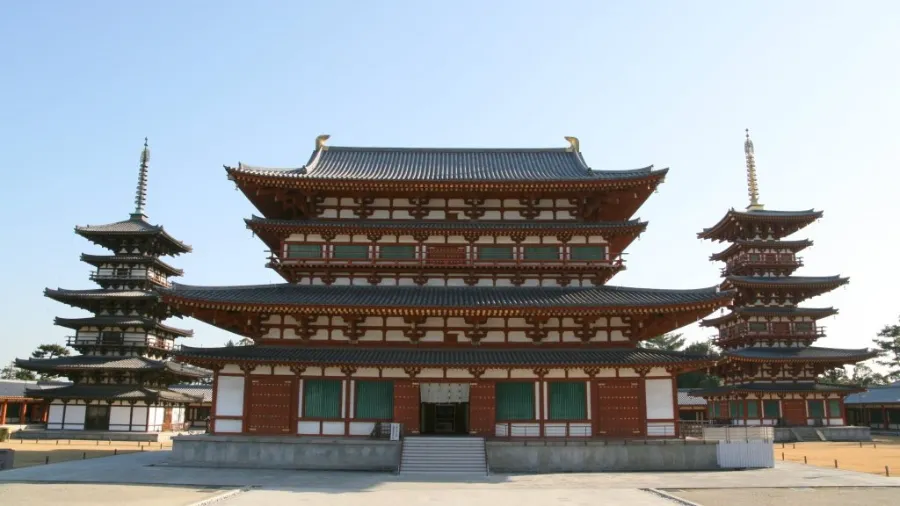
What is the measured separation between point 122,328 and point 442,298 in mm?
36788

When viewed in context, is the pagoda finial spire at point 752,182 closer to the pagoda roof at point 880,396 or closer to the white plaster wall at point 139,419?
the pagoda roof at point 880,396

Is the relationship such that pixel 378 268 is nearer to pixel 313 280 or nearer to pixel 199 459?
pixel 313 280

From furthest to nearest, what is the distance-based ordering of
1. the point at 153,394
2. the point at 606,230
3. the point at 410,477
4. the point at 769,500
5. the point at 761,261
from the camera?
1. the point at 761,261
2. the point at 153,394
3. the point at 606,230
4. the point at 410,477
5. the point at 769,500

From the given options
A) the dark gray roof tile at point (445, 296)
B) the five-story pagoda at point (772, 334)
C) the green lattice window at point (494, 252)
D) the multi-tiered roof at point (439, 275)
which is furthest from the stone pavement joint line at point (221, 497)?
the five-story pagoda at point (772, 334)

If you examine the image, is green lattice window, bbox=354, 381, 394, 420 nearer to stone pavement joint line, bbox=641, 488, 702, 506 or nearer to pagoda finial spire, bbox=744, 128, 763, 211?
stone pavement joint line, bbox=641, 488, 702, 506

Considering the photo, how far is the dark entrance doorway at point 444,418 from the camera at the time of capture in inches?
1350

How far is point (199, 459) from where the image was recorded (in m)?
28.0

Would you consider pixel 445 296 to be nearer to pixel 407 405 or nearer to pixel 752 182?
pixel 407 405

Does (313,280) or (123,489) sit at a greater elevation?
(313,280)

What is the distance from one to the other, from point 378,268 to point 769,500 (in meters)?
18.9

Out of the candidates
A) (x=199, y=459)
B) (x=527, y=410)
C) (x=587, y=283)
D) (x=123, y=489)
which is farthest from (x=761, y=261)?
(x=123, y=489)

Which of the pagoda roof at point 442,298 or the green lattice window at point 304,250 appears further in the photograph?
the green lattice window at point 304,250

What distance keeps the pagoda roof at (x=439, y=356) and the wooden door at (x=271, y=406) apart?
1420 mm

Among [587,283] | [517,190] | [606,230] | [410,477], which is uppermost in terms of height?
[517,190]
